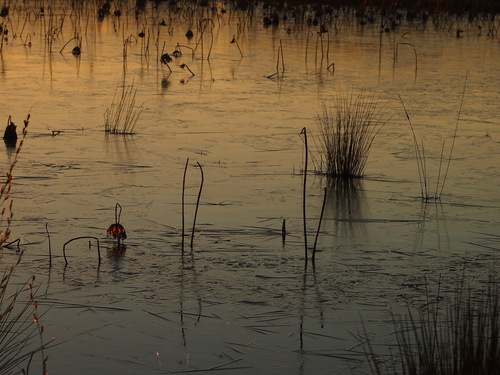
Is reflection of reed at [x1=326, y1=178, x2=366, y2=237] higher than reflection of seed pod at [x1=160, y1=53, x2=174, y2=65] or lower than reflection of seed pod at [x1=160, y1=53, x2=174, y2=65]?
lower

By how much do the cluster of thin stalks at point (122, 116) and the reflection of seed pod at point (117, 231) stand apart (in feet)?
8.86

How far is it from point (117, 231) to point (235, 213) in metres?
0.79

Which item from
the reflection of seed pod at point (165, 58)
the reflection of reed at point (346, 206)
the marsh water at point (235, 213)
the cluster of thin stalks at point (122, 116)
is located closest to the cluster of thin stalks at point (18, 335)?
the marsh water at point (235, 213)

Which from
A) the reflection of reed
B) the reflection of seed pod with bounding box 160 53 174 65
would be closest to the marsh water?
the reflection of reed

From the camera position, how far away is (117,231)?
163 inches

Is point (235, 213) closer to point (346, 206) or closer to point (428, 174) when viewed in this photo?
point (346, 206)

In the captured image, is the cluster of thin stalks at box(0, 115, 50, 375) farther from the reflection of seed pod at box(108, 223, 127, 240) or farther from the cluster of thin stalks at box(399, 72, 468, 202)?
the cluster of thin stalks at box(399, 72, 468, 202)

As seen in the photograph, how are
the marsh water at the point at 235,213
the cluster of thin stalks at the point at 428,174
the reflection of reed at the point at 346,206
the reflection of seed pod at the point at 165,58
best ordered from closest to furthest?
the marsh water at the point at 235,213
the reflection of reed at the point at 346,206
the cluster of thin stalks at the point at 428,174
the reflection of seed pod at the point at 165,58

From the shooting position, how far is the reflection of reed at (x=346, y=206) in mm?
4607

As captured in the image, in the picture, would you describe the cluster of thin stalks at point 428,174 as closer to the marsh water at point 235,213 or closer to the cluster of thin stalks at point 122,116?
the marsh water at point 235,213

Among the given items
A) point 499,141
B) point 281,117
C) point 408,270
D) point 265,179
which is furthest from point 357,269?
point 281,117

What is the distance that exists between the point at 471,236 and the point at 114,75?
5.77m

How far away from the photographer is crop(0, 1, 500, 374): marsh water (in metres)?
3.16

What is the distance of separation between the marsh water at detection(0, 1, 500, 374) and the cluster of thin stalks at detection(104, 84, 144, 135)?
0.08 metres
